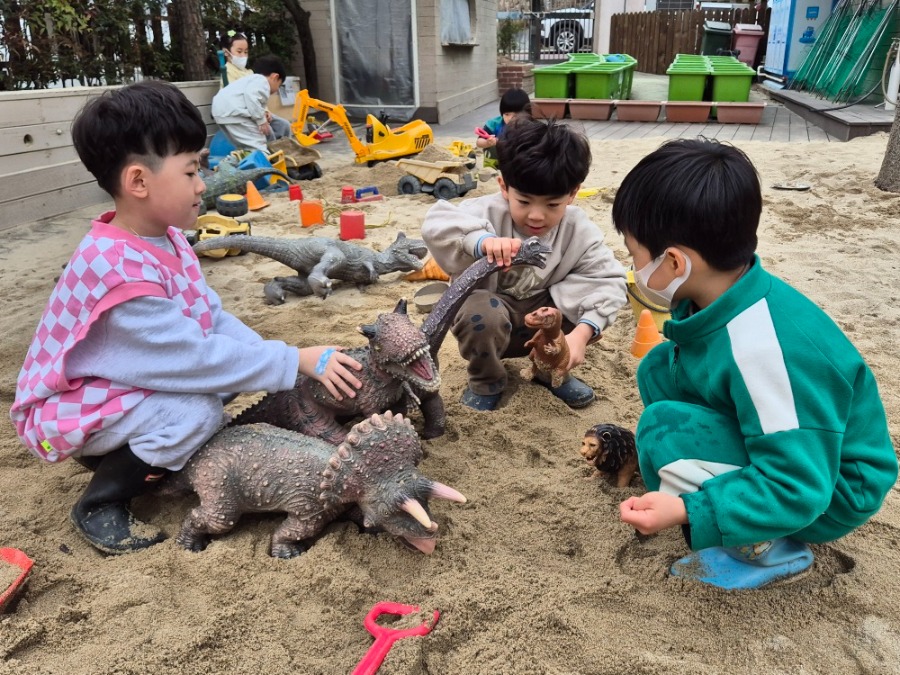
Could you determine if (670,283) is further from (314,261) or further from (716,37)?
(716,37)

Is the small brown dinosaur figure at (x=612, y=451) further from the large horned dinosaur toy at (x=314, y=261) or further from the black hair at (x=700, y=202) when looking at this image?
the large horned dinosaur toy at (x=314, y=261)

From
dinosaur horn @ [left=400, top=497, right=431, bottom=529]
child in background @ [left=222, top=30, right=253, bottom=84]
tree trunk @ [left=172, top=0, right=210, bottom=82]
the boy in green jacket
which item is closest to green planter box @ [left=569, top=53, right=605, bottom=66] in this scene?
child in background @ [left=222, top=30, right=253, bottom=84]

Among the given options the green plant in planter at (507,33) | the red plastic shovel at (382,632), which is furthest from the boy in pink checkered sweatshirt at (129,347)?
the green plant in planter at (507,33)

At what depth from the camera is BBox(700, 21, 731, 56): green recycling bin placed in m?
16.7

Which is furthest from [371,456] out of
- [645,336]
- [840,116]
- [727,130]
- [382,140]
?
[840,116]

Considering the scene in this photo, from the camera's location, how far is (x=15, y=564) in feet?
4.96

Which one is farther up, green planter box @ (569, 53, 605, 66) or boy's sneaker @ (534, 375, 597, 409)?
green planter box @ (569, 53, 605, 66)

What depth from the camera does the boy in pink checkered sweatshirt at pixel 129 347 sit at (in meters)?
1.57

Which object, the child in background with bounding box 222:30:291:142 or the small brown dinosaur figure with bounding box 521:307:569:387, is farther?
the child in background with bounding box 222:30:291:142

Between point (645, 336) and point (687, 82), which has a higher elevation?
point (687, 82)

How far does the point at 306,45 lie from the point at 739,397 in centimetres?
1026

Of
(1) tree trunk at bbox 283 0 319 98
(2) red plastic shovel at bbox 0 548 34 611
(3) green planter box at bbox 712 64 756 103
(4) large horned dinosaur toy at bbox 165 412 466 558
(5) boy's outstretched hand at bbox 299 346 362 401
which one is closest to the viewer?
(2) red plastic shovel at bbox 0 548 34 611

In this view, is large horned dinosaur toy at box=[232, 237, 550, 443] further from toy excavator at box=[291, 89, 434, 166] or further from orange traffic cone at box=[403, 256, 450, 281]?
toy excavator at box=[291, 89, 434, 166]

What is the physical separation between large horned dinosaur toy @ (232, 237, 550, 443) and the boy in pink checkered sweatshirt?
214mm
